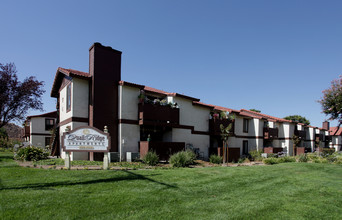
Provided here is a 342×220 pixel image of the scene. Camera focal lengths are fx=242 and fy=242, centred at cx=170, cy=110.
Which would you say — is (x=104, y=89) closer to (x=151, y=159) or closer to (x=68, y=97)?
(x=68, y=97)

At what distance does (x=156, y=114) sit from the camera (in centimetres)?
1938

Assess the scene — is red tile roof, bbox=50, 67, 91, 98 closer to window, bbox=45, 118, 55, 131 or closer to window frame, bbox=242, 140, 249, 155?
window, bbox=45, 118, 55, 131

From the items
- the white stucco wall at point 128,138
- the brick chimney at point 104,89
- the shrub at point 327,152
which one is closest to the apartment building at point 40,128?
the brick chimney at point 104,89

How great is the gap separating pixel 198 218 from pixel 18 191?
527cm

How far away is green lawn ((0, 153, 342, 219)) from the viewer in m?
5.81

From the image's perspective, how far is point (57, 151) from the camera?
21734 millimetres

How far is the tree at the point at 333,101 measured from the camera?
2589 centimetres

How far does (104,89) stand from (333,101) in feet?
80.8

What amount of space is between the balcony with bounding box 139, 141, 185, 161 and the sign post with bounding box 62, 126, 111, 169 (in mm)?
5556

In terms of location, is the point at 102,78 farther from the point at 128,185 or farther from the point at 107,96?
the point at 128,185

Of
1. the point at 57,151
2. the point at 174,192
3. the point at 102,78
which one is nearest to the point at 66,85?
the point at 102,78

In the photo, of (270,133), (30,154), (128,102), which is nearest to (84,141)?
(30,154)

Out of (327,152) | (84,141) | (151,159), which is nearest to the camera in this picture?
(84,141)

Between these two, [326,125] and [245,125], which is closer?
[245,125]
